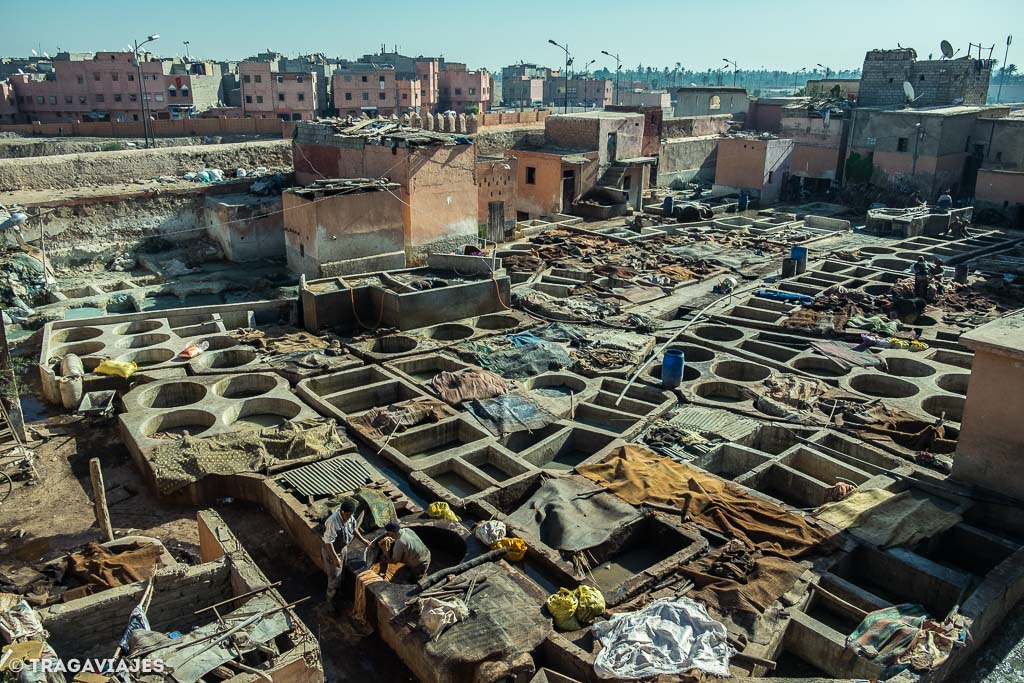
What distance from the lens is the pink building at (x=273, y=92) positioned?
65.7 metres

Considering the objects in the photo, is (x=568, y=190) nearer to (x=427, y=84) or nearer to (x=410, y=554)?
(x=410, y=554)

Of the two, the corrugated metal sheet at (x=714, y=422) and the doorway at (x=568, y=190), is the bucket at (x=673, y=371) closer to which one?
the corrugated metal sheet at (x=714, y=422)

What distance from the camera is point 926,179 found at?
40.2m

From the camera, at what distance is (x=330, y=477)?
540 inches

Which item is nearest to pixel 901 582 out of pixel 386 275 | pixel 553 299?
pixel 553 299

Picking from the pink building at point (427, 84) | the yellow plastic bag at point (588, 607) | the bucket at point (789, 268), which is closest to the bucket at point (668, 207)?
the bucket at point (789, 268)

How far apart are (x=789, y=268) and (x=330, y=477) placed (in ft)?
63.1

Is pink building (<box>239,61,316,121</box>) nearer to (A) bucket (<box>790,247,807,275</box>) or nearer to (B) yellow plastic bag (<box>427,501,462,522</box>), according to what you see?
(A) bucket (<box>790,247,807,275</box>)

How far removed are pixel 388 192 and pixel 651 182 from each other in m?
25.5

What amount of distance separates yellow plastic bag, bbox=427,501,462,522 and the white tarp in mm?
3236

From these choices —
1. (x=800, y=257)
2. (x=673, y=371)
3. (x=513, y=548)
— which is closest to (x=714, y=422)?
(x=673, y=371)

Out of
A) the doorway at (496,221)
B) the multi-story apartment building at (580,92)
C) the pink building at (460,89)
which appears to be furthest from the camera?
the multi-story apartment building at (580,92)

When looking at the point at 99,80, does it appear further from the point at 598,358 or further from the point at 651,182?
the point at 598,358

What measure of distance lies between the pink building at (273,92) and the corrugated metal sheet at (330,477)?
5676 centimetres
